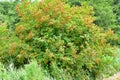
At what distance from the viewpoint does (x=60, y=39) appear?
A: 8.95 m

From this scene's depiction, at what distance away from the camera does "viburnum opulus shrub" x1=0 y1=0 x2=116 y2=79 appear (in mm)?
8750

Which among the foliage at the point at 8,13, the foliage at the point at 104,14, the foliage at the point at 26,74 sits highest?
the foliage at the point at 26,74

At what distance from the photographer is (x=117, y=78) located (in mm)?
8797

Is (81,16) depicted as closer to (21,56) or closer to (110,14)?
(21,56)

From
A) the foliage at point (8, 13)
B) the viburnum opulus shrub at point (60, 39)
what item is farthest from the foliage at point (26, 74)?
the foliage at point (8, 13)

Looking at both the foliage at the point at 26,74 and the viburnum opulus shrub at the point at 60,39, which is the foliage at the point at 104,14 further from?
the foliage at the point at 26,74

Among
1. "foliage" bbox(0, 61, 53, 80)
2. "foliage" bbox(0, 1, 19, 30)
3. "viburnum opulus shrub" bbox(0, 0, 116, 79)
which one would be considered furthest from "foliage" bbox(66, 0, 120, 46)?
"foliage" bbox(0, 61, 53, 80)

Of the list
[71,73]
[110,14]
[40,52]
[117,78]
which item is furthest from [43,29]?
[110,14]

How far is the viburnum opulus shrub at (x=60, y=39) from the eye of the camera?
28.7ft

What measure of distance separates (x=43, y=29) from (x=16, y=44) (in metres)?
0.89

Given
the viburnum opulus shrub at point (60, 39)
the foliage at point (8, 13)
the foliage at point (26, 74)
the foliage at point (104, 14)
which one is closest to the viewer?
the foliage at point (26, 74)

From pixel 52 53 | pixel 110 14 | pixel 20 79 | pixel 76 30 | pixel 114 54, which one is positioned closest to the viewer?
pixel 20 79

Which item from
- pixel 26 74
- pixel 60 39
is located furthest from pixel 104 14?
pixel 26 74

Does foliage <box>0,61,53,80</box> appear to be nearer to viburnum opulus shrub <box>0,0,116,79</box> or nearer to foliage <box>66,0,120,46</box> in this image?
viburnum opulus shrub <box>0,0,116,79</box>
